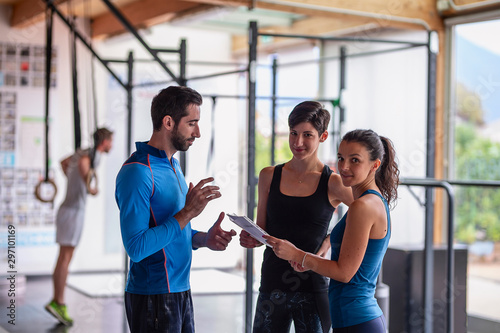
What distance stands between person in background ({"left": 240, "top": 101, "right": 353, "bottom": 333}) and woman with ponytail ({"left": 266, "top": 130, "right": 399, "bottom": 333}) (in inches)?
8.4

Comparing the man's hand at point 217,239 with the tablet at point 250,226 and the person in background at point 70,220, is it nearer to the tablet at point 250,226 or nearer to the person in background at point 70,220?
the tablet at point 250,226

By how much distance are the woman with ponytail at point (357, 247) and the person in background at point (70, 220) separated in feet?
10.5

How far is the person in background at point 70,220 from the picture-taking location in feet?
15.8

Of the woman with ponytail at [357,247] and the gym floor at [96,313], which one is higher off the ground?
the woman with ponytail at [357,247]

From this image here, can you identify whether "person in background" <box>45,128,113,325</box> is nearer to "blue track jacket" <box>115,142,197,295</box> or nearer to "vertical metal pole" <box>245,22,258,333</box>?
"vertical metal pole" <box>245,22,258,333</box>

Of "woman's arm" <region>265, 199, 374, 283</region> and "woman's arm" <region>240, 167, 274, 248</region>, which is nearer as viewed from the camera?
"woman's arm" <region>265, 199, 374, 283</region>

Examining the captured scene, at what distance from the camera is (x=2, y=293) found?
18.8 feet

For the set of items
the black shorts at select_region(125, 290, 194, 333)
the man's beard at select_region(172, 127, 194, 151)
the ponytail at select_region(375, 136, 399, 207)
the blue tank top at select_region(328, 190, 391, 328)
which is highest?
the man's beard at select_region(172, 127, 194, 151)

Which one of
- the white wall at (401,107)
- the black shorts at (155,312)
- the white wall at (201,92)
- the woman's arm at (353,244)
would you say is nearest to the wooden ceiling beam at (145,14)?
the white wall at (201,92)

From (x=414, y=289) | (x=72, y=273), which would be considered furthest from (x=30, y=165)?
(x=414, y=289)

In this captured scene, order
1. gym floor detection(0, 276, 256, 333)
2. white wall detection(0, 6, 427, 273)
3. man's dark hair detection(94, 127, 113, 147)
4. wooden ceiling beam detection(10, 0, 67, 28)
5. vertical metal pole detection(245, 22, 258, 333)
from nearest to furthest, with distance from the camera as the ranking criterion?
vertical metal pole detection(245, 22, 258, 333), gym floor detection(0, 276, 256, 333), man's dark hair detection(94, 127, 113, 147), white wall detection(0, 6, 427, 273), wooden ceiling beam detection(10, 0, 67, 28)

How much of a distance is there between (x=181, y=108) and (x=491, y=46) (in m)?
4.04

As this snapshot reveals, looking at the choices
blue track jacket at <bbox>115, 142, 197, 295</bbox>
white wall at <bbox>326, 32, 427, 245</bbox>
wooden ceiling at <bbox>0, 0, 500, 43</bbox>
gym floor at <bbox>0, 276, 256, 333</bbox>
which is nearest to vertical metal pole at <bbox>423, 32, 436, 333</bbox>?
wooden ceiling at <bbox>0, 0, 500, 43</bbox>

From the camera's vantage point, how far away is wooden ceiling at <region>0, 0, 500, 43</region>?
15.5 ft
